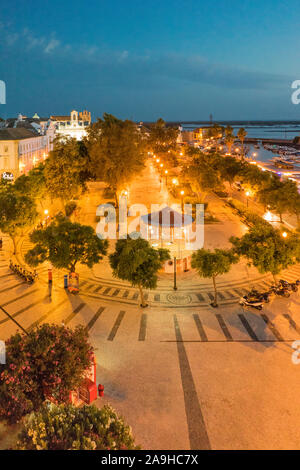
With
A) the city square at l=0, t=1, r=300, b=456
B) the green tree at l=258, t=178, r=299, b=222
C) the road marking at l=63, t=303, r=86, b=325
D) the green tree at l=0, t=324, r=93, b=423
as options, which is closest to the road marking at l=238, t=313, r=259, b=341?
the city square at l=0, t=1, r=300, b=456

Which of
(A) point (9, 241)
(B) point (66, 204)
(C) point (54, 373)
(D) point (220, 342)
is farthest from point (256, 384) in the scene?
(B) point (66, 204)

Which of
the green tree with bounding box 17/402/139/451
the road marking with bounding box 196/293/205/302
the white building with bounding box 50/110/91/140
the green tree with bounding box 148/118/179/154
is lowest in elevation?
the road marking with bounding box 196/293/205/302

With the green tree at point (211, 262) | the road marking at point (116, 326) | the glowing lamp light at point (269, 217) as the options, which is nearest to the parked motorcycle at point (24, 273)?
the road marking at point (116, 326)

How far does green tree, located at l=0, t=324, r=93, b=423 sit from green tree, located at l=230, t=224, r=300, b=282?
42.8ft

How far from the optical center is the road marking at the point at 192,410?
36.8 ft

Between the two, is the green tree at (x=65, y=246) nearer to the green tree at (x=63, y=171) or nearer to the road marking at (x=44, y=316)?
the road marking at (x=44, y=316)

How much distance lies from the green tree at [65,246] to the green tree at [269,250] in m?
10.2

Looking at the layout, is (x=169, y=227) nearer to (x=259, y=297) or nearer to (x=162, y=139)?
(x=259, y=297)

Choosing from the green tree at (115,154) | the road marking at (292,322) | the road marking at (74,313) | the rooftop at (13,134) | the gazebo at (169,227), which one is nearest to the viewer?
the road marking at (292,322)

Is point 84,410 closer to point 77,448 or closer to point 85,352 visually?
point 77,448

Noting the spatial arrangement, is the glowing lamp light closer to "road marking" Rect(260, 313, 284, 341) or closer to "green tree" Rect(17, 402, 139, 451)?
"road marking" Rect(260, 313, 284, 341)

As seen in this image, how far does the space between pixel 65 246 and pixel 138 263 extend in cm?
613

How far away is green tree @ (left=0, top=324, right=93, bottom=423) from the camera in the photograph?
10596mm
